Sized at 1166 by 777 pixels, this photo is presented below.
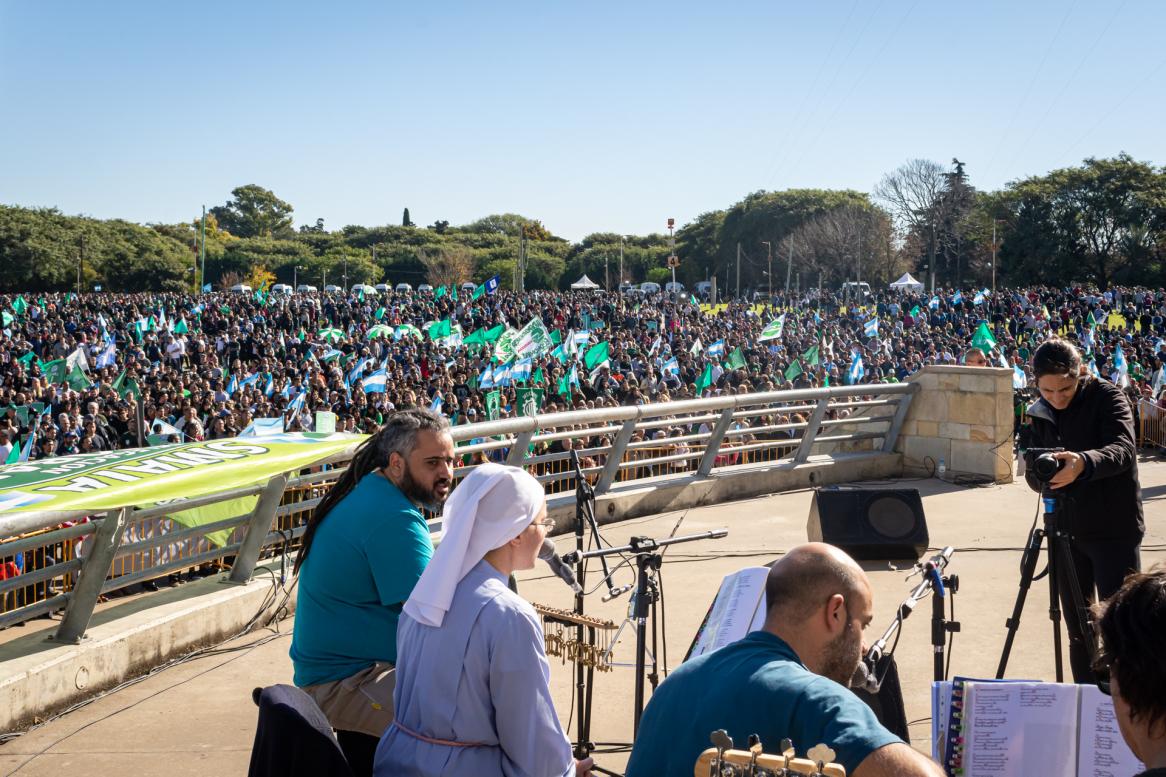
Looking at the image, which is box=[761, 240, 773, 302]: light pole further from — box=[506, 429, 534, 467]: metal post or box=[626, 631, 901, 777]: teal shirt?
box=[626, 631, 901, 777]: teal shirt

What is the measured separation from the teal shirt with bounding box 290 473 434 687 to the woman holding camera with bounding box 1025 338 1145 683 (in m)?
2.81

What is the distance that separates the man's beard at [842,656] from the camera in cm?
255

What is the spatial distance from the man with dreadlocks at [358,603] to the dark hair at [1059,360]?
2.97 metres

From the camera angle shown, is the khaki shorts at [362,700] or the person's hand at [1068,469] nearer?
the khaki shorts at [362,700]

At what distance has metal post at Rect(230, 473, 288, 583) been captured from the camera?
20.5 ft

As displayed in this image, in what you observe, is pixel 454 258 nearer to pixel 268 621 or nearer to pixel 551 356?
pixel 551 356

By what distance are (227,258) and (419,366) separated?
77.8 metres

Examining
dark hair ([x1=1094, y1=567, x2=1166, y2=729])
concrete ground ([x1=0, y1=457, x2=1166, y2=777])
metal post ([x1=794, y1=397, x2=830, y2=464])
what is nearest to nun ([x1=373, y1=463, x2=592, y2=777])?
dark hair ([x1=1094, y1=567, x2=1166, y2=729])

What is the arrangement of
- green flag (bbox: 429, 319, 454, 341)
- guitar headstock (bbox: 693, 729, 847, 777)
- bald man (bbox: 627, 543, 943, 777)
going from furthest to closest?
green flag (bbox: 429, 319, 454, 341) → bald man (bbox: 627, 543, 943, 777) → guitar headstock (bbox: 693, 729, 847, 777)

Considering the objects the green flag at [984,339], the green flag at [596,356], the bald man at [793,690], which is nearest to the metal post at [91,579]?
the bald man at [793,690]

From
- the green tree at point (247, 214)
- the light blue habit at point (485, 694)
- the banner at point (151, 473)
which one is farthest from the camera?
Answer: the green tree at point (247, 214)

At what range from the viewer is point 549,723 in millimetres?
2764

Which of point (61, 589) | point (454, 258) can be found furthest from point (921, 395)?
point (454, 258)

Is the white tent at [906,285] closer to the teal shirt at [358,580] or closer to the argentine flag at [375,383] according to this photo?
the argentine flag at [375,383]
